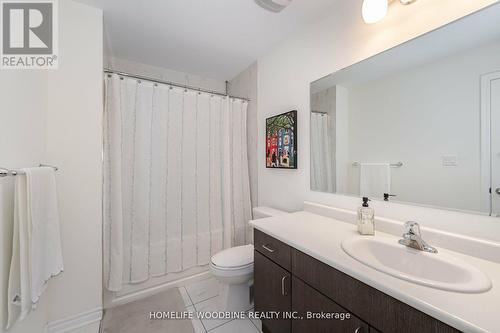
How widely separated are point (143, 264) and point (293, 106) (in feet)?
6.52

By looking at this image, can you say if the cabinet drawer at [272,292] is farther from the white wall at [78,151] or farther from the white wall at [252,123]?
the white wall at [78,151]

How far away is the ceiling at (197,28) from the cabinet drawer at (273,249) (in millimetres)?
1686

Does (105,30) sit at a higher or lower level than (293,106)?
higher

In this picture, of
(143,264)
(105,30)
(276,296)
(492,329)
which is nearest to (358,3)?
(492,329)

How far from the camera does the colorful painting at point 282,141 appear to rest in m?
1.75

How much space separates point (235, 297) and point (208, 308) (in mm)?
263

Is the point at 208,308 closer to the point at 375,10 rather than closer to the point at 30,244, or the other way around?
the point at 30,244

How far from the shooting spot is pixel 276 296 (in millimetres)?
1178

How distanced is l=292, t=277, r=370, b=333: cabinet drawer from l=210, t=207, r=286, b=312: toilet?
0.55 m

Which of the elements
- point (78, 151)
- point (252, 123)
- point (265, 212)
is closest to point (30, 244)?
point (78, 151)

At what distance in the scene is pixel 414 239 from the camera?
916 mm

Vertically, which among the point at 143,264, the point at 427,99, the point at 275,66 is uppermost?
the point at 275,66

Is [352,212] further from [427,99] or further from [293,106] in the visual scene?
[293,106]

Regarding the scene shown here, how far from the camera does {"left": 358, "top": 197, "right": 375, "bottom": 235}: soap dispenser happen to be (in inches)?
42.8
